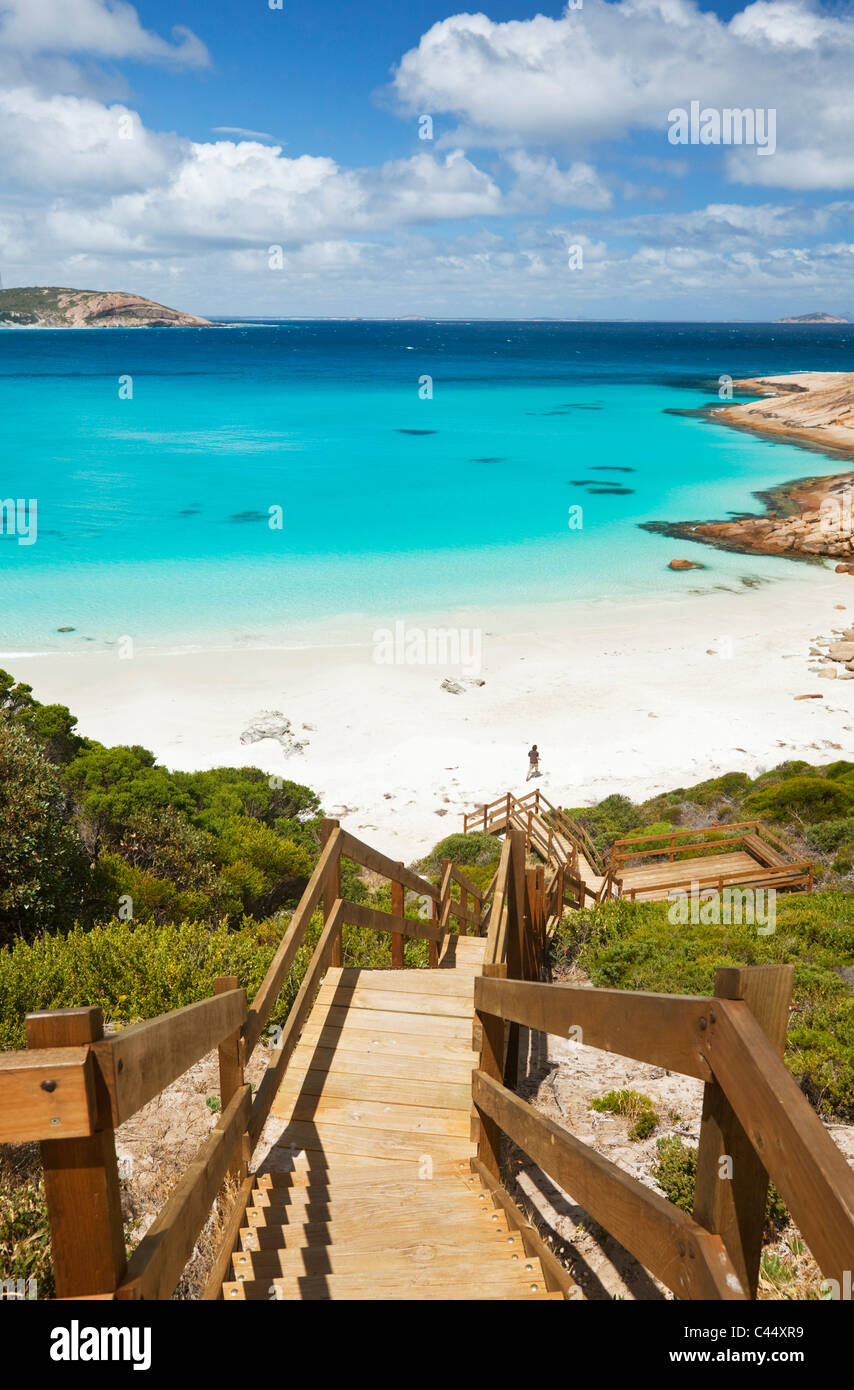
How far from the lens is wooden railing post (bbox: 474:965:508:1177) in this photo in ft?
12.2

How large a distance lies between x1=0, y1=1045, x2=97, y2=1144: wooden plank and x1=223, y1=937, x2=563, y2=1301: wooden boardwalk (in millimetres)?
1714

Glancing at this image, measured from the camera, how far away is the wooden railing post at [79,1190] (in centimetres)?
158

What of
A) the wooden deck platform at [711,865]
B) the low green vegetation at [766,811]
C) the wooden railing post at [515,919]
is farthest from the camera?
the low green vegetation at [766,811]

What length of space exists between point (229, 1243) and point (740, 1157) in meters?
2.17

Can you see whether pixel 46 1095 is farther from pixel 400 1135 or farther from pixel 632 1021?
pixel 400 1135

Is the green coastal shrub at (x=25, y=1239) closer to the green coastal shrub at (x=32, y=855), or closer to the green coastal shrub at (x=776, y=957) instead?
the green coastal shrub at (x=776, y=957)

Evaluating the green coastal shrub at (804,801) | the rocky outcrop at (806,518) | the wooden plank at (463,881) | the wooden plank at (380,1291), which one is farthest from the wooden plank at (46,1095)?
the rocky outcrop at (806,518)

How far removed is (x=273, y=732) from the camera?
69.2 ft

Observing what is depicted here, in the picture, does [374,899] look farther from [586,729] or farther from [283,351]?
[283,351]

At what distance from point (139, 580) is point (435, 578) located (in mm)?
11275

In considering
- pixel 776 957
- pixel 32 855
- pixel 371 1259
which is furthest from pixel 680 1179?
pixel 32 855

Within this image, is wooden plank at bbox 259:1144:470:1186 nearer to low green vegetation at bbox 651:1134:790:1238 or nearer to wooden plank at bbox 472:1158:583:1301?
wooden plank at bbox 472:1158:583:1301

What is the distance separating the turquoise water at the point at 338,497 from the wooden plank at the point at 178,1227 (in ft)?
82.6

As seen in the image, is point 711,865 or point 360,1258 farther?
point 711,865
